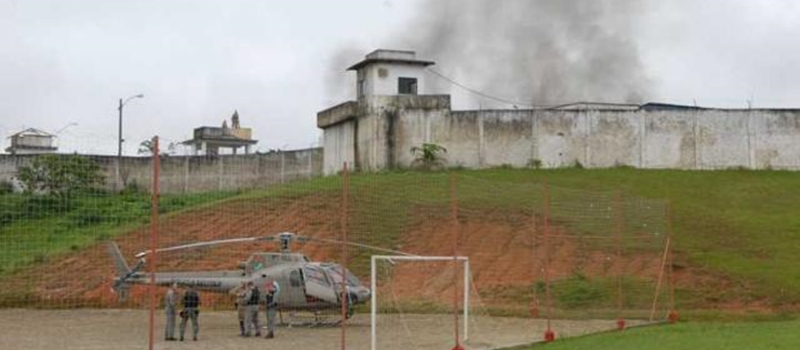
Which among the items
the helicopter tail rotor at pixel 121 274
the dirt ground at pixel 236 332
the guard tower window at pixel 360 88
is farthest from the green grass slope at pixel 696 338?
the guard tower window at pixel 360 88

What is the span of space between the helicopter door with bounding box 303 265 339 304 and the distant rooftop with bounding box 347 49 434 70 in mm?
27435

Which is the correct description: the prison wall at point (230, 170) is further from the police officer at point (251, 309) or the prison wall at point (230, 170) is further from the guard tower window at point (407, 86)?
the police officer at point (251, 309)

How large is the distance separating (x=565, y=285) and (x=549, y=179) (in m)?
18.3

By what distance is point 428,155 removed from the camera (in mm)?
49938

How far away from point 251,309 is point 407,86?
103 ft

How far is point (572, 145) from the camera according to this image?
166 ft

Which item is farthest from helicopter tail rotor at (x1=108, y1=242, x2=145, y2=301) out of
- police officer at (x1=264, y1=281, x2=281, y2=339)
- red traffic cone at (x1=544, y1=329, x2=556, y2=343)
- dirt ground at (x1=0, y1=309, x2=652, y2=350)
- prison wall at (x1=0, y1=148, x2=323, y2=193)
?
prison wall at (x1=0, y1=148, x2=323, y2=193)

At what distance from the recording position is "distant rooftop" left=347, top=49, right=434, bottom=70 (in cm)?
5328

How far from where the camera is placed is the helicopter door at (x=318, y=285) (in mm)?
26562

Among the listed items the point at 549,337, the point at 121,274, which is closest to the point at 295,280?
the point at 121,274

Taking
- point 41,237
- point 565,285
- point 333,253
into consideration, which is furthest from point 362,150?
point 41,237

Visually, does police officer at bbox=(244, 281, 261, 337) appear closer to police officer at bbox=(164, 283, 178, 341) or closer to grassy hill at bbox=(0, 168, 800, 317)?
police officer at bbox=(164, 283, 178, 341)

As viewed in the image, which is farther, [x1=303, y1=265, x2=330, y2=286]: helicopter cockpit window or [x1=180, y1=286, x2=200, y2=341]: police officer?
[x1=303, y1=265, x2=330, y2=286]: helicopter cockpit window

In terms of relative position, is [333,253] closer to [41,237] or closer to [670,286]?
[670,286]
